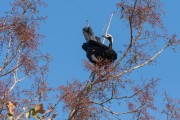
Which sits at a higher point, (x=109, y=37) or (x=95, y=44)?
(x=109, y=37)

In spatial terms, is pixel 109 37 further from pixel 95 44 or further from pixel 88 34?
pixel 88 34

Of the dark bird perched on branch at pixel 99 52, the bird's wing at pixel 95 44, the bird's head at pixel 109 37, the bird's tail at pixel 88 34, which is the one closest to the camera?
the dark bird perched on branch at pixel 99 52

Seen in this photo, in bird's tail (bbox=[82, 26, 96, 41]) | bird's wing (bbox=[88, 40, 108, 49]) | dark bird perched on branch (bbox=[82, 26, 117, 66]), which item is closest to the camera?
dark bird perched on branch (bbox=[82, 26, 117, 66])

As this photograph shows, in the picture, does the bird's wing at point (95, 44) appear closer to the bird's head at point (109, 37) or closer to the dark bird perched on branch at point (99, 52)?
the dark bird perched on branch at point (99, 52)

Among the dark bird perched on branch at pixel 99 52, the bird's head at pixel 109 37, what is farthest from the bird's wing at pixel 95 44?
the bird's head at pixel 109 37

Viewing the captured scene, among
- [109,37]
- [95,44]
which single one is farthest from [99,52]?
[109,37]

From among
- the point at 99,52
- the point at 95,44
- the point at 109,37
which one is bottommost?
the point at 99,52

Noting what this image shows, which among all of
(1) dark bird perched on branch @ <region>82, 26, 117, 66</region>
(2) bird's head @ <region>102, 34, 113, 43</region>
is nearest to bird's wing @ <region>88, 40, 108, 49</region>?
(1) dark bird perched on branch @ <region>82, 26, 117, 66</region>

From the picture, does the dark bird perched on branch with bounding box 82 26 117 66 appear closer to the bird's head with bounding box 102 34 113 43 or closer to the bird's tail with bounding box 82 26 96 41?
the bird's head with bounding box 102 34 113 43

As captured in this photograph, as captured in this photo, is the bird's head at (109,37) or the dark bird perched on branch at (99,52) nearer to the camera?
the dark bird perched on branch at (99,52)

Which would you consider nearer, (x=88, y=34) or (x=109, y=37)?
(x=109, y=37)

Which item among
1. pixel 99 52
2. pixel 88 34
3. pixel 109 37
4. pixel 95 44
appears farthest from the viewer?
pixel 88 34

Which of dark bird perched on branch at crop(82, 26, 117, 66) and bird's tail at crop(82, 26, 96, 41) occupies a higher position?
bird's tail at crop(82, 26, 96, 41)

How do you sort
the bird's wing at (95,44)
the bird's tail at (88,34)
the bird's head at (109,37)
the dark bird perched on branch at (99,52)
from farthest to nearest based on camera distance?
the bird's tail at (88,34), the bird's head at (109,37), the bird's wing at (95,44), the dark bird perched on branch at (99,52)
